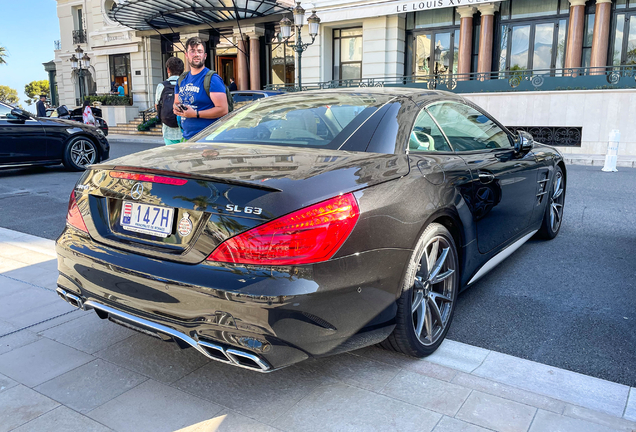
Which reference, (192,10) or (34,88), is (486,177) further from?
(34,88)

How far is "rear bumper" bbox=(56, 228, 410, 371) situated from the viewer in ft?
7.11

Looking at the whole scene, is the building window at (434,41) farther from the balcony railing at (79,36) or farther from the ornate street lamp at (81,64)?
the balcony railing at (79,36)

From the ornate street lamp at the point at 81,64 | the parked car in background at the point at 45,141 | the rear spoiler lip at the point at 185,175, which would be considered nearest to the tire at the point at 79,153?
the parked car in background at the point at 45,141

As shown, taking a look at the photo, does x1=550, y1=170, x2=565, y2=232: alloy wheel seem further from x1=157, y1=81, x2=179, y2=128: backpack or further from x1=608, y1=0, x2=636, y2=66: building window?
x1=608, y1=0, x2=636, y2=66: building window

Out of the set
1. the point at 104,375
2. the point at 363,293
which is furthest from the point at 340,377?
the point at 104,375

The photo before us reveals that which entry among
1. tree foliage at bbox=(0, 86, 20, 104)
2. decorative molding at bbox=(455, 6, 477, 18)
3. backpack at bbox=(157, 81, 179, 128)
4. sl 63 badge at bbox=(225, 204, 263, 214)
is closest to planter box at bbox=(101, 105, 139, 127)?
decorative molding at bbox=(455, 6, 477, 18)

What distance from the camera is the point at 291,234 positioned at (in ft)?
7.11

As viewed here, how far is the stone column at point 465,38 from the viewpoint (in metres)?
20.6

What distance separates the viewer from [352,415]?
2.37m

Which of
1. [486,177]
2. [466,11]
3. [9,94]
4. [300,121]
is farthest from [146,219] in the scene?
[9,94]

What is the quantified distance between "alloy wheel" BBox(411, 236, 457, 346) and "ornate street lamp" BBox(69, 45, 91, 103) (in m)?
33.9

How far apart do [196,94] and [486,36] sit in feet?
59.1

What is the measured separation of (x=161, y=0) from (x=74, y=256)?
2372 cm

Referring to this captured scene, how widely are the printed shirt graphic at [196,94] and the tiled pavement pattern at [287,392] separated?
8.37ft
